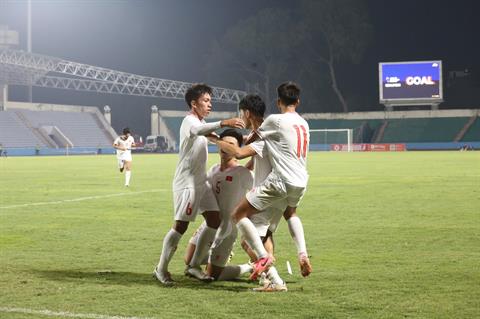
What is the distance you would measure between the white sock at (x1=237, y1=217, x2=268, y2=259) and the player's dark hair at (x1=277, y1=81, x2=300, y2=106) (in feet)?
4.25

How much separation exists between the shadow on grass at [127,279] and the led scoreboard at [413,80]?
69.2m

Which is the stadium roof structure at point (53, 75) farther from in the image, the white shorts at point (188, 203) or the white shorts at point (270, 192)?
the white shorts at point (270, 192)

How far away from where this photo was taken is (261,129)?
775 centimetres

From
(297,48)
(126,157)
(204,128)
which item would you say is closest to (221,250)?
(204,128)

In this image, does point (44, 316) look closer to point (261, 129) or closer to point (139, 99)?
point (261, 129)

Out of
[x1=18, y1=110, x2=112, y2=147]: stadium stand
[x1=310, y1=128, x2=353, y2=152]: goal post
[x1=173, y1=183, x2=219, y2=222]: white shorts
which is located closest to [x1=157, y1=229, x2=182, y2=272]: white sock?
[x1=173, y1=183, x2=219, y2=222]: white shorts

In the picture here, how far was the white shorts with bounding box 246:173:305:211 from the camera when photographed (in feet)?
25.3

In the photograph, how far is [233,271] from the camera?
8438 millimetres

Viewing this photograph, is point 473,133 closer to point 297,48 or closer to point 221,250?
point 297,48

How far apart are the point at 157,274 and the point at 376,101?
306ft

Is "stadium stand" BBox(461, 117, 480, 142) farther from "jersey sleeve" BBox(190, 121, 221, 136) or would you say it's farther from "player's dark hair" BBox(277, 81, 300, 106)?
"jersey sleeve" BBox(190, 121, 221, 136)

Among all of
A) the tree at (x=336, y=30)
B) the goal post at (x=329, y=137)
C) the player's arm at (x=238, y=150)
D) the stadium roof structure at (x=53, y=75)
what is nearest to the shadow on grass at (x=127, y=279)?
the player's arm at (x=238, y=150)

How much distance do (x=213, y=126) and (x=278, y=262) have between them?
105 inches

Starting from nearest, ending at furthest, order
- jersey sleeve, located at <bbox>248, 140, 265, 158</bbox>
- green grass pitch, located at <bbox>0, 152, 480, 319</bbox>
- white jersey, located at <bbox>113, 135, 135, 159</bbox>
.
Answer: green grass pitch, located at <bbox>0, 152, 480, 319</bbox> < jersey sleeve, located at <bbox>248, 140, 265, 158</bbox> < white jersey, located at <bbox>113, 135, 135, 159</bbox>
